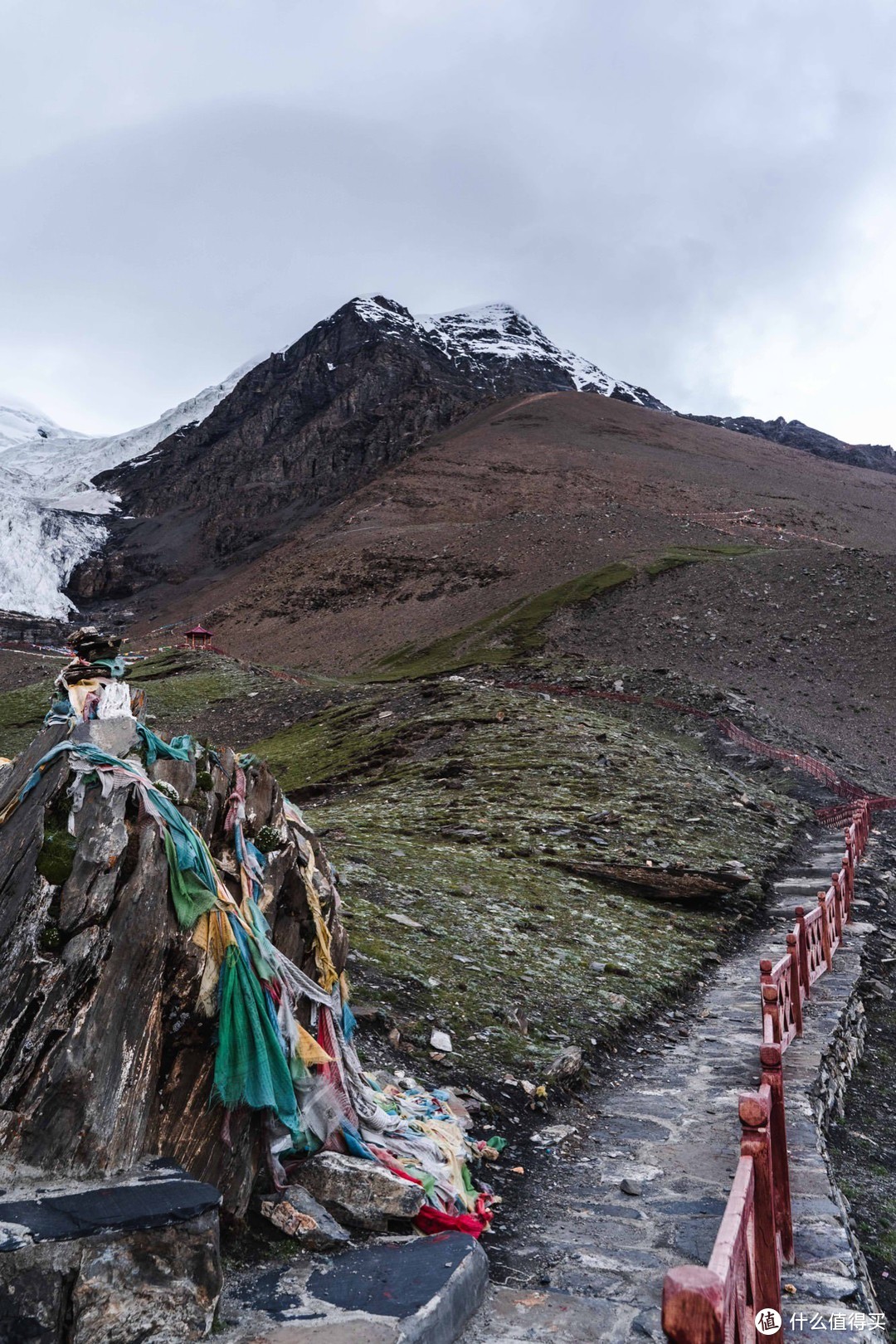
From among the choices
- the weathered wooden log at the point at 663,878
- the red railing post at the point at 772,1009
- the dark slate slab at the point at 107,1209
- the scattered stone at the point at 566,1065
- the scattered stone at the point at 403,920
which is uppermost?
the red railing post at the point at 772,1009

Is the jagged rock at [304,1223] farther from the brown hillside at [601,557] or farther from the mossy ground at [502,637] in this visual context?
the mossy ground at [502,637]

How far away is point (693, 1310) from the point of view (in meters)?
2.59

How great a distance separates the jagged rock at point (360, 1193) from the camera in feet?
15.2

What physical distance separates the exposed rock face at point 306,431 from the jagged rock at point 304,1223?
10239 centimetres

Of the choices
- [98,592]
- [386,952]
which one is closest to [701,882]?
[386,952]

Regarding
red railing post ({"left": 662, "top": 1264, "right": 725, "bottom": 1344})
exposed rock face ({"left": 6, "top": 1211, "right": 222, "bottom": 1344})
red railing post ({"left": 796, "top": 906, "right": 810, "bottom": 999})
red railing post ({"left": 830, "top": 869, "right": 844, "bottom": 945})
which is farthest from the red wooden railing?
red railing post ({"left": 830, "top": 869, "right": 844, "bottom": 945})

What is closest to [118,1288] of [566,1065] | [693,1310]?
[693,1310]

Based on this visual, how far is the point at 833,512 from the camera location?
86.7 m

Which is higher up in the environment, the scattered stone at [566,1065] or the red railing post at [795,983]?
the red railing post at [795,983]

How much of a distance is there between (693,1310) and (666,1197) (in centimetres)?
348

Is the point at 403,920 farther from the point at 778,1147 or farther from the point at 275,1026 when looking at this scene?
the point at 275,1026

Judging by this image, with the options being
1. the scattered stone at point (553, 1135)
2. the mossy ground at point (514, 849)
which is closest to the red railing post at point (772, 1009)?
the scattered stone at point (553, 1135)

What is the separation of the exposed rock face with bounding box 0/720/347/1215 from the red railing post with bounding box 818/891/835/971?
7.86 meters

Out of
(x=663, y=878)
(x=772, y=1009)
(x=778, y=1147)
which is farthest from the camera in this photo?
(x=663, y=878)
